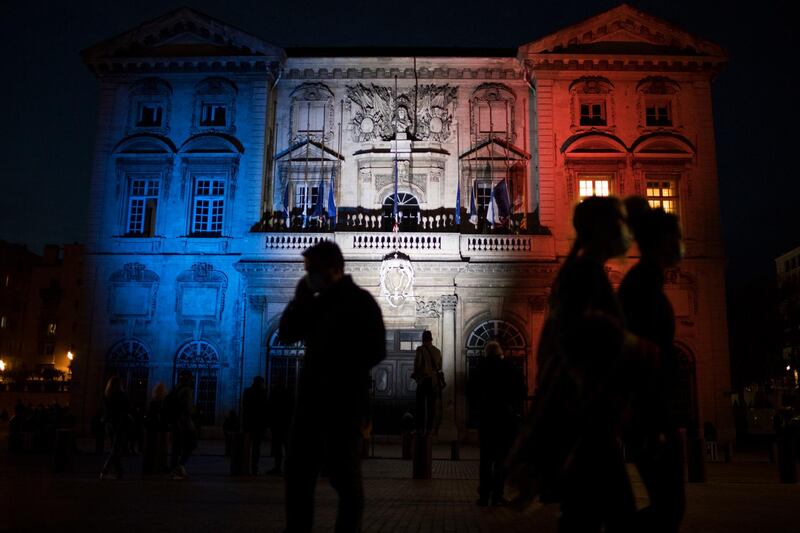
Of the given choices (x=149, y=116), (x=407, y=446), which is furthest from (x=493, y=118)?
(x=407, y=446)

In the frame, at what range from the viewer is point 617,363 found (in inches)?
144

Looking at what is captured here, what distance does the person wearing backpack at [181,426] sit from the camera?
1372cm

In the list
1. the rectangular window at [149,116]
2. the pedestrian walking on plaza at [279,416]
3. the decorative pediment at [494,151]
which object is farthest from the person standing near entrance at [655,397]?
the rectangular window at [149,116]

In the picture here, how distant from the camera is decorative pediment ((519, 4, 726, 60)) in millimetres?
29531

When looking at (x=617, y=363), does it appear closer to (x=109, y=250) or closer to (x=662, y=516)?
(x=662, y=516)

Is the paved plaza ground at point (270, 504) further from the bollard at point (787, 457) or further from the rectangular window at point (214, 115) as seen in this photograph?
the rectangular window at point (214, 115)

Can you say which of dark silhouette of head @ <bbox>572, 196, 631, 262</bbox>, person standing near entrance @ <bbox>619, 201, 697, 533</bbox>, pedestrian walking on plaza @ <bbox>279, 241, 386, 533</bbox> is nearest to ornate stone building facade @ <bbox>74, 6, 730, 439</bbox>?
pedestrian walking on plaza @ <bbox>279, 241, 386, 533</bbox>

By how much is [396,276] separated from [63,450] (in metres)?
14.3

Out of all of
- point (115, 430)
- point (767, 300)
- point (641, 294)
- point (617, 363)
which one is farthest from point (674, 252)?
point (767, 300)

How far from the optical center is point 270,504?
959 centimetres

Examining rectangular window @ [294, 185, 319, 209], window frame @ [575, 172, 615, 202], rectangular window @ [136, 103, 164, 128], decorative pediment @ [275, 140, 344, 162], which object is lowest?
rectangular window @ [294, 185, 319, 209]

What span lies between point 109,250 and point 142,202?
7.69 ft

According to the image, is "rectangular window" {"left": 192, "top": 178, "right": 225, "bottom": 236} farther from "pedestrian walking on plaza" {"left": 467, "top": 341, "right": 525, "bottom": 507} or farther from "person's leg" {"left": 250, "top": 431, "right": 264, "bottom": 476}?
"pedestrian walking on plaza" {"left": 467, "top": 341, "right": 525, "bottom": 507}

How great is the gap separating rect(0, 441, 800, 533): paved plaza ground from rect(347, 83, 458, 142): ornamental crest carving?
57.4 feet
